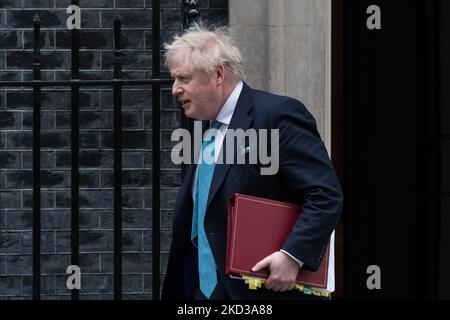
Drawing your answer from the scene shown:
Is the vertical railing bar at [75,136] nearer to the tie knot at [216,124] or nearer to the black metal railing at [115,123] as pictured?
the black metal railing at [115,123]

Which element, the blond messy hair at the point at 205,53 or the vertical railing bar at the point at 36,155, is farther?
the vertical railing bar at the point at 36,155

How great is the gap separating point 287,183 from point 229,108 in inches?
14.9

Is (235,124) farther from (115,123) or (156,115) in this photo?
(115,123)

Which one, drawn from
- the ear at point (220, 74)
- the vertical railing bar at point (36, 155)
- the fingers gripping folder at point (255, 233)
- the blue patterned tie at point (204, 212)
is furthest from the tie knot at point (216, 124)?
the vertical railing bar at point (36, 155)

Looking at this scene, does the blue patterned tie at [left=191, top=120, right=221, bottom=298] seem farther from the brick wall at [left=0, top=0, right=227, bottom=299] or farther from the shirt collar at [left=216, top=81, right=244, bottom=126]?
the brick wall at [left=0, top=0, right=227, bottom=299]

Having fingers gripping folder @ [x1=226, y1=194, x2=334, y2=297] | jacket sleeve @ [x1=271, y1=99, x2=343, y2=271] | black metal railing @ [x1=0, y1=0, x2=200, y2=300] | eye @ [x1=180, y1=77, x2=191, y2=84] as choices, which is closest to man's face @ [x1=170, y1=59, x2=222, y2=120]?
eye @ [x1=180, y1=77, x2=191, y2=84]

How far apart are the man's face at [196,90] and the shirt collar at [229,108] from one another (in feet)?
0.08

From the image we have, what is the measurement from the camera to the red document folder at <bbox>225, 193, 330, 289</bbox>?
165 inches

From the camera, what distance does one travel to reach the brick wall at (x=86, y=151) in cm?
683

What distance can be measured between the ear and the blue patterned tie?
0.15 meters

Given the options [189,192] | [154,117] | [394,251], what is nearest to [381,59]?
[394,251]

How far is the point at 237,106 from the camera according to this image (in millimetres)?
4465

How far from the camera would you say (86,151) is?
6836 mm

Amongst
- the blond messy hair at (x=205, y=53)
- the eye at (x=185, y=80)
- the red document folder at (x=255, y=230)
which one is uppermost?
the blond messy hair at (x=205, y=53)
